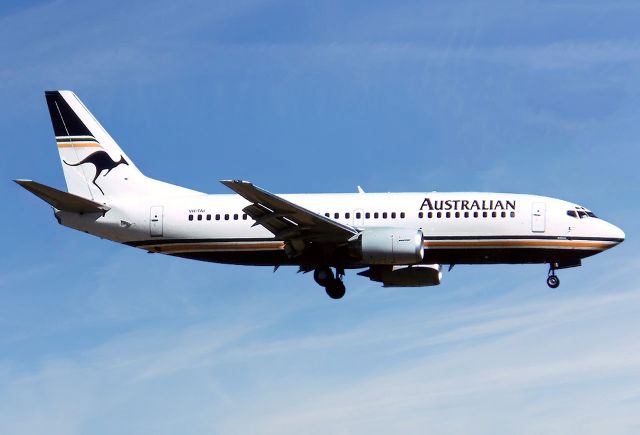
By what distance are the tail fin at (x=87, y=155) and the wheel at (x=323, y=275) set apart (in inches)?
394

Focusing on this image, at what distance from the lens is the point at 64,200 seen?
161 feet

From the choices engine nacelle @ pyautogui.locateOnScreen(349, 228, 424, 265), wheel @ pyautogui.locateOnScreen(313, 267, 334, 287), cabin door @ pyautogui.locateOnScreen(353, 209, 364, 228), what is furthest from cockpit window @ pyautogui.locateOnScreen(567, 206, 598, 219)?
wheel @ pyautogui.locateOnScreen(313, 267, 334, 287)

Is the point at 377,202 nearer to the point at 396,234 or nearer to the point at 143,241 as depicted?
the point at 396,234

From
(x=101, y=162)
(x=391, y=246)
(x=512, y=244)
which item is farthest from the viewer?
(x=101, y=162)

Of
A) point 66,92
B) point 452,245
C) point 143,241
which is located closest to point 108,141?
point 66,92

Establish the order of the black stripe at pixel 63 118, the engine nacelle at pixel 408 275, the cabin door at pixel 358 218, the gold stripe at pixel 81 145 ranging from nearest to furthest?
the cabin door at pixel 358 218
the engine nacelle at pixel 408 275
the gold stripe at pixel 81 145
the black stripe at pixel 63 118

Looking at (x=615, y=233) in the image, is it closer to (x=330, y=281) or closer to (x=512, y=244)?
(x=512, y=244)

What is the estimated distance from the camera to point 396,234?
148 ft

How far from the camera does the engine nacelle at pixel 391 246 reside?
44.7 m

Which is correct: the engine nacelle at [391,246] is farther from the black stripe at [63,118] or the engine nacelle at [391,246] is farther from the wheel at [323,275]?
the black stripe at [63,118]

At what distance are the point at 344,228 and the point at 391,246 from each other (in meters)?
2.13

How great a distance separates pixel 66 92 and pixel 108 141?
324 cm

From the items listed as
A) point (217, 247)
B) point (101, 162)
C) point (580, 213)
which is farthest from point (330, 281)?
point (101, 162)

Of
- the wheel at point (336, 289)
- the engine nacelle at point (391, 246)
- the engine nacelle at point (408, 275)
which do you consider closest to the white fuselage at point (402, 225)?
the wheel at point (336, 289)
